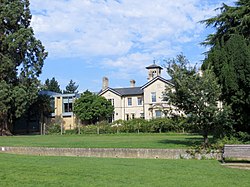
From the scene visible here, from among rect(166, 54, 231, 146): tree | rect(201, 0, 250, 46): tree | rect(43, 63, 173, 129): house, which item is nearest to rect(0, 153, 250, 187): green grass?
rect(166, 54, 231, 146): tree

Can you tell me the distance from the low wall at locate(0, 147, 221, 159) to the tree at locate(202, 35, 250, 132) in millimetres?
3859

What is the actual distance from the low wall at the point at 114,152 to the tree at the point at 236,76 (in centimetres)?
386

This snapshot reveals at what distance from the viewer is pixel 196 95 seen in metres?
18.3

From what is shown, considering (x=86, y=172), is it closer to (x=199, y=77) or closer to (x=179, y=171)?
(x=179, y=171)

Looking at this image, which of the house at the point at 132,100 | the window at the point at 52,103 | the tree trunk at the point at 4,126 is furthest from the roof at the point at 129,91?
the tree trunk at the point at 4,126

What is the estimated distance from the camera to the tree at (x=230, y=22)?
24.3m

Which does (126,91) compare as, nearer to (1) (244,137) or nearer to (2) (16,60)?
(2) (16,60)

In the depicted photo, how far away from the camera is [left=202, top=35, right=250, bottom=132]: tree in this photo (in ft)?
59.1

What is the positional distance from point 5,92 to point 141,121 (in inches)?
724

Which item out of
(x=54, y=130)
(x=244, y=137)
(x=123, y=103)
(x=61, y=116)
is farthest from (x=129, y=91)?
(x=244, y=137)

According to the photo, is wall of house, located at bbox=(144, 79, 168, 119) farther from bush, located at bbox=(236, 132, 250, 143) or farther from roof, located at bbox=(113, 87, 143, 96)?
bush, located at bbox=(236, 132, 250, 143)

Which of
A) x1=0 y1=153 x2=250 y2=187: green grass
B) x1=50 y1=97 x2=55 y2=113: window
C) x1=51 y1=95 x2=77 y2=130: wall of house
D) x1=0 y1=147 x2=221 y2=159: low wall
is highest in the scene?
x1=50 y1=97 x2=55 y2=113: window

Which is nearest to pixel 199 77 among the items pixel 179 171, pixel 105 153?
pixel 105 153

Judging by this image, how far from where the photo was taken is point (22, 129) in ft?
212
